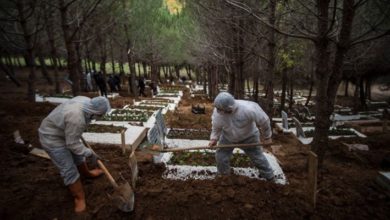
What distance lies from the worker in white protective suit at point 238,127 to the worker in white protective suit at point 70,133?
6.35ft

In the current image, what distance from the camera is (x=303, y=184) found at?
482 cm

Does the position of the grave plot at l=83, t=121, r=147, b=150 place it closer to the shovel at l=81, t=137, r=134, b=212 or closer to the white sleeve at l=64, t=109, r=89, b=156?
the white sleeve at l=64, t=109, r=89, b=156

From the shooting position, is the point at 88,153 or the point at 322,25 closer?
the point at 88,153

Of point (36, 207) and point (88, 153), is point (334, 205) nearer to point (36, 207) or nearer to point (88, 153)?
point (88, 153)

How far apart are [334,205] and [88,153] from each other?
3664 millimetres

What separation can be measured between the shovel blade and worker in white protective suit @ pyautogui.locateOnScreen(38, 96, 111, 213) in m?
0.57

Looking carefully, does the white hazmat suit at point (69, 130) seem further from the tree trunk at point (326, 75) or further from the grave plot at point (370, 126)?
the grave plot at point (370, 126)

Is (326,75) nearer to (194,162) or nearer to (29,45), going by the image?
(194,162)

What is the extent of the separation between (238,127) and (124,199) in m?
2.28

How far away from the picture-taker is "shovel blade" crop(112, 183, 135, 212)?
358 centimetres

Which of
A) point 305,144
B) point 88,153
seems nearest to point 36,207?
point 88,153

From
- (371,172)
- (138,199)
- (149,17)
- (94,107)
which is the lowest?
(371,172)

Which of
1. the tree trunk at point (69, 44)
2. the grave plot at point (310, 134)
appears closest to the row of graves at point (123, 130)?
the tree trunk at point (69, 44)

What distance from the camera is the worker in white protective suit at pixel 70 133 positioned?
12.0 ft
